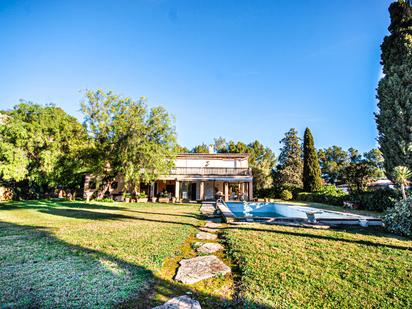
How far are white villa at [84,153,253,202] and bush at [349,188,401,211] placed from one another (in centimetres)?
956

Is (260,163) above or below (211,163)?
above

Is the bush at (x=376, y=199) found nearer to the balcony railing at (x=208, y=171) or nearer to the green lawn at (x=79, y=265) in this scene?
the balcony railing at (x=208, y=171)

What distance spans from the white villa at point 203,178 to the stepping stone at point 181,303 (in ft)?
63.6

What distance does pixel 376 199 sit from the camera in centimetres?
1507

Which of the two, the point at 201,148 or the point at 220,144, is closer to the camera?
the point at 220,144

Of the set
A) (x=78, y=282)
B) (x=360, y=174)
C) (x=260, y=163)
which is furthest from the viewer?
(x=260, y=163)

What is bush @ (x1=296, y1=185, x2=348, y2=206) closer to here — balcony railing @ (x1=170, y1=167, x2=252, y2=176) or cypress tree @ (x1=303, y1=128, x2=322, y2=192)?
cypress tree @ (x1=303, y1=128, x2=322, y2=192)

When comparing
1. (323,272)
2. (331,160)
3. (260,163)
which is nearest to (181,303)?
(323,272)

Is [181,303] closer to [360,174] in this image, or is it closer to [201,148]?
[360,174]

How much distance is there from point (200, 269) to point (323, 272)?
6.77 feet

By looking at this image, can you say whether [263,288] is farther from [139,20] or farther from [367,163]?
[367,163]

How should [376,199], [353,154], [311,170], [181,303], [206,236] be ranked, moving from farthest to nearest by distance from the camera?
[353,154]
[311,170]
[376,199]
[206,236]
[181,303]

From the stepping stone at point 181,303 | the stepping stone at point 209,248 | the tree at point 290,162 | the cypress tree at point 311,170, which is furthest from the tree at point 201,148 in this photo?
the stepping stone at point 181,303

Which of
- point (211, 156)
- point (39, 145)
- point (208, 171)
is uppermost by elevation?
point (211, 156)
